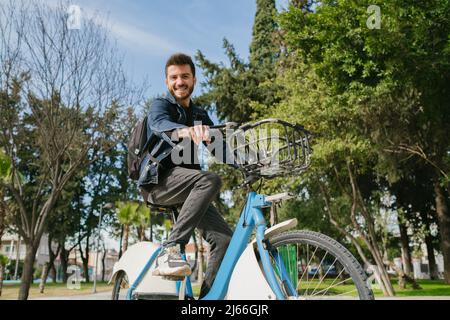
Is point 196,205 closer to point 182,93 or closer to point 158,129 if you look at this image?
point 158,129

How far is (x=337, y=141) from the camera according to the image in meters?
15.0

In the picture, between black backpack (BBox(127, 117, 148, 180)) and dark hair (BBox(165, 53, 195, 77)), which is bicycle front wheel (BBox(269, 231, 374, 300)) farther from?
dark hair (BBox(165, 53, 195, 77))

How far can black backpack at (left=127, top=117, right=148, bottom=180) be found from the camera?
3.20 meters

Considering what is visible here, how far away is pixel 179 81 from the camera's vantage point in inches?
128

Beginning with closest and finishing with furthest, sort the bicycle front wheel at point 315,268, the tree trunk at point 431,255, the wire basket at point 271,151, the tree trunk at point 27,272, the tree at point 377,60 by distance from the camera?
the bicycle front wheel at point 315,268 → the wire basket at point 271,151 → the tree at point 377,60 → the tree trunk at point 27,272 → the tree trunk at point 431,255

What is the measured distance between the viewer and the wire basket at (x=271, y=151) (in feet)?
8.74

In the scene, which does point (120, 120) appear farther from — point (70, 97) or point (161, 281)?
point (161, 281)

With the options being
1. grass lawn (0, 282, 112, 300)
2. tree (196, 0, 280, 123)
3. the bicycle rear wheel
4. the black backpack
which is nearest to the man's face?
the black backpack

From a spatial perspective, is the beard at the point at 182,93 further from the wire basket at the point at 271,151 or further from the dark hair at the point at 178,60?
the wire basket at the point at 271,151

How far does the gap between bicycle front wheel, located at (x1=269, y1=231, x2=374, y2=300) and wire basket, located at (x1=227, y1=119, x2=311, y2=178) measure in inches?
16.0

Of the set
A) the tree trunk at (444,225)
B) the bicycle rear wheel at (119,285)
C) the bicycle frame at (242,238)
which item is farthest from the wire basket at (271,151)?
the tree trunk at (444,225)

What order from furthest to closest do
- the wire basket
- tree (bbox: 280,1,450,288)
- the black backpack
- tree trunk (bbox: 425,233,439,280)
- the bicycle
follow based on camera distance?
1. tree trunk (bbox: 425,233,439,280)
2. tree (bbox: 280,1,450,288)
3. the black backpack
4. the wire basket
5. the bicycle
